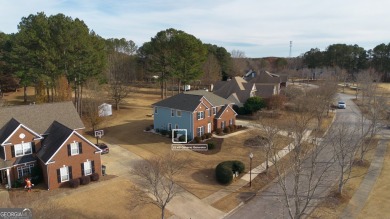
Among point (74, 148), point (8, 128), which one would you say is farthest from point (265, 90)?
point (8, 128)

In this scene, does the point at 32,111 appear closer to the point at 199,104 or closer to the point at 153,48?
the point at 199,104

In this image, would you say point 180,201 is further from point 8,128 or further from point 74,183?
point 8,128

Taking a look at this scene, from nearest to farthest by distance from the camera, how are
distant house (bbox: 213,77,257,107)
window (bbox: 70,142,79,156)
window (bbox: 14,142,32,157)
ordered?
window (bbox: 14,142,32,157) < window (bbox: 70,142,79,156) < distant house (bbox: 213,77,257,107)

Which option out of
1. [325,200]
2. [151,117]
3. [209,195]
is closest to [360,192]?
[325,200]

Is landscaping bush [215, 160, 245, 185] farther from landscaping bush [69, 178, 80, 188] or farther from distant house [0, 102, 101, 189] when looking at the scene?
landscaping bush [69, 178, 80, 188]

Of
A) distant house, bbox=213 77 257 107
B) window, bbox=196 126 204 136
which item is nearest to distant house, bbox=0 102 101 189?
window, bbox=196 126 204 136
